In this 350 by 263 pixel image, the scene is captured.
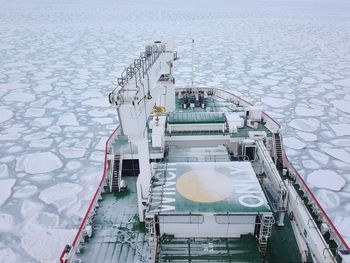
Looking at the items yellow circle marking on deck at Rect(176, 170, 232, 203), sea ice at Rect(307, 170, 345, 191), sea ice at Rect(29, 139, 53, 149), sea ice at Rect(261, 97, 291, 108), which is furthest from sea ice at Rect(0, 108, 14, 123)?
sea ice at Rect(307, 170, 345, 191)

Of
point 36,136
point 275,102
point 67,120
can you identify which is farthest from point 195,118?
point 275,102

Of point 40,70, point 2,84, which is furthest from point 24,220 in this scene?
point 40,70

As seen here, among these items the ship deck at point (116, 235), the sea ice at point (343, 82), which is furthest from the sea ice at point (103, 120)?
the sea ice at point (343, 82)

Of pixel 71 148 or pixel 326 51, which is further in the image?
pixel 326 51

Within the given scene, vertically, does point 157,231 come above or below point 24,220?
above

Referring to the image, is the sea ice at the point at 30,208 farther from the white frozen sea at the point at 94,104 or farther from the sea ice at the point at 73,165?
the sea ice at the point at 73,165

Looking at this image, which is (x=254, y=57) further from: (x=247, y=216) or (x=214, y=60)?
(x=247, y=216)

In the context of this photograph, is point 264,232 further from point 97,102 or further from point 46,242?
point 97,102
